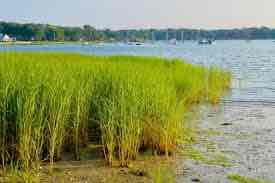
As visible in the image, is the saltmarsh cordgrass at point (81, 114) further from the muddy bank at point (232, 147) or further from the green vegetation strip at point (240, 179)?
the green vegetation strip at point (240, 179)

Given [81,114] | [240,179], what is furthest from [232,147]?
[81,114]

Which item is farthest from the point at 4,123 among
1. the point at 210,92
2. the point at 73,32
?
the point at 73,32

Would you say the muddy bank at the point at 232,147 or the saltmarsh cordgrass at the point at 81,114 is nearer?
the saltmarsh cordgrass at the point at 81,114

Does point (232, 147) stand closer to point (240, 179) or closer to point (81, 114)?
point (240, 179)

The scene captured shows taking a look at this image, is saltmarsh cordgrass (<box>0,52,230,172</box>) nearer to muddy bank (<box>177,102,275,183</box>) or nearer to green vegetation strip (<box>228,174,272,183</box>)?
muddy bank (<box>177,102,275,183</box>)

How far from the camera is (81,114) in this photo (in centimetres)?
947

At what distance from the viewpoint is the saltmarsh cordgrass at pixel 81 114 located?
7.95 m

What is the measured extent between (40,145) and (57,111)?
0.66m

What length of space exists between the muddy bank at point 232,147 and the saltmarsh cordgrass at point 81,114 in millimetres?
781

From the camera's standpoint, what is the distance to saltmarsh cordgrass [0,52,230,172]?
795 cm

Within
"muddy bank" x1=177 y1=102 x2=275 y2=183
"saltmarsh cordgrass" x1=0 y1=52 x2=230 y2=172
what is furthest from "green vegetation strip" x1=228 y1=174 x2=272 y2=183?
"saltmarsh cordgrass" x1=0 y1=52 x2=230 y2=172

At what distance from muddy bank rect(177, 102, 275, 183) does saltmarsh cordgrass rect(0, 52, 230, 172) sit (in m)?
0.78

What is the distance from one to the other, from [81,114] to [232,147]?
11.3ft

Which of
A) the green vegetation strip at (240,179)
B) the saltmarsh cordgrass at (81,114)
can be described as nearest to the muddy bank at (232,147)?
the green vegetation strip at (240,179)
